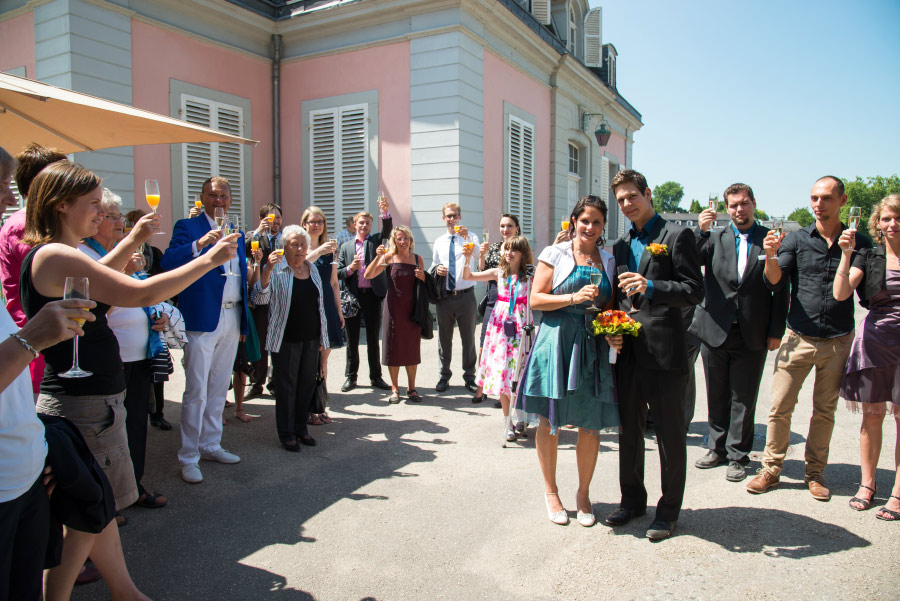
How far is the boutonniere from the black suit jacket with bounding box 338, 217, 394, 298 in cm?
393

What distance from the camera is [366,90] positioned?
1175cm

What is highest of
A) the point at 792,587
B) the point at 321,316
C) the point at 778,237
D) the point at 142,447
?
the point at 778,237

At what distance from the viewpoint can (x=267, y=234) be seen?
22.5 ft

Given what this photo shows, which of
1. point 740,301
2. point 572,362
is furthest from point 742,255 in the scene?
point 572,362

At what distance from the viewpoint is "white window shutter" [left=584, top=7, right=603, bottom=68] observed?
18.8 meters

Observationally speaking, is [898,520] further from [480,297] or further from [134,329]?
[480,297]

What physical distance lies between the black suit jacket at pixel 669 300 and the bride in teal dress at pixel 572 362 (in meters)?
0.20

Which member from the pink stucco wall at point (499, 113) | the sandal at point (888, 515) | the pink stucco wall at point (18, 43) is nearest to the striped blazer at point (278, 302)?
the sandal at point (888, 515)

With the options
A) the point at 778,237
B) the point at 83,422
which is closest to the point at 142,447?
the point at 83,422

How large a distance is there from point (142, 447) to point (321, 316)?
5.98ft

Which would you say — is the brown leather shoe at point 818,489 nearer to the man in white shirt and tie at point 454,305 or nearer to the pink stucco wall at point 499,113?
the man in white shirt and tie at point 454,305

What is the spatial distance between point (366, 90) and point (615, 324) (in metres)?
9.88

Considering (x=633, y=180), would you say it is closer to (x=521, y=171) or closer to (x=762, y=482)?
(x=762, y=482)

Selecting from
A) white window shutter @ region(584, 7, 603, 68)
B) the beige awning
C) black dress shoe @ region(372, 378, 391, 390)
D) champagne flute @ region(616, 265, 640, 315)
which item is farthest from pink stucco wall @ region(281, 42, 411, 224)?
white window shutter @ region(584, 7, 603, 68)
